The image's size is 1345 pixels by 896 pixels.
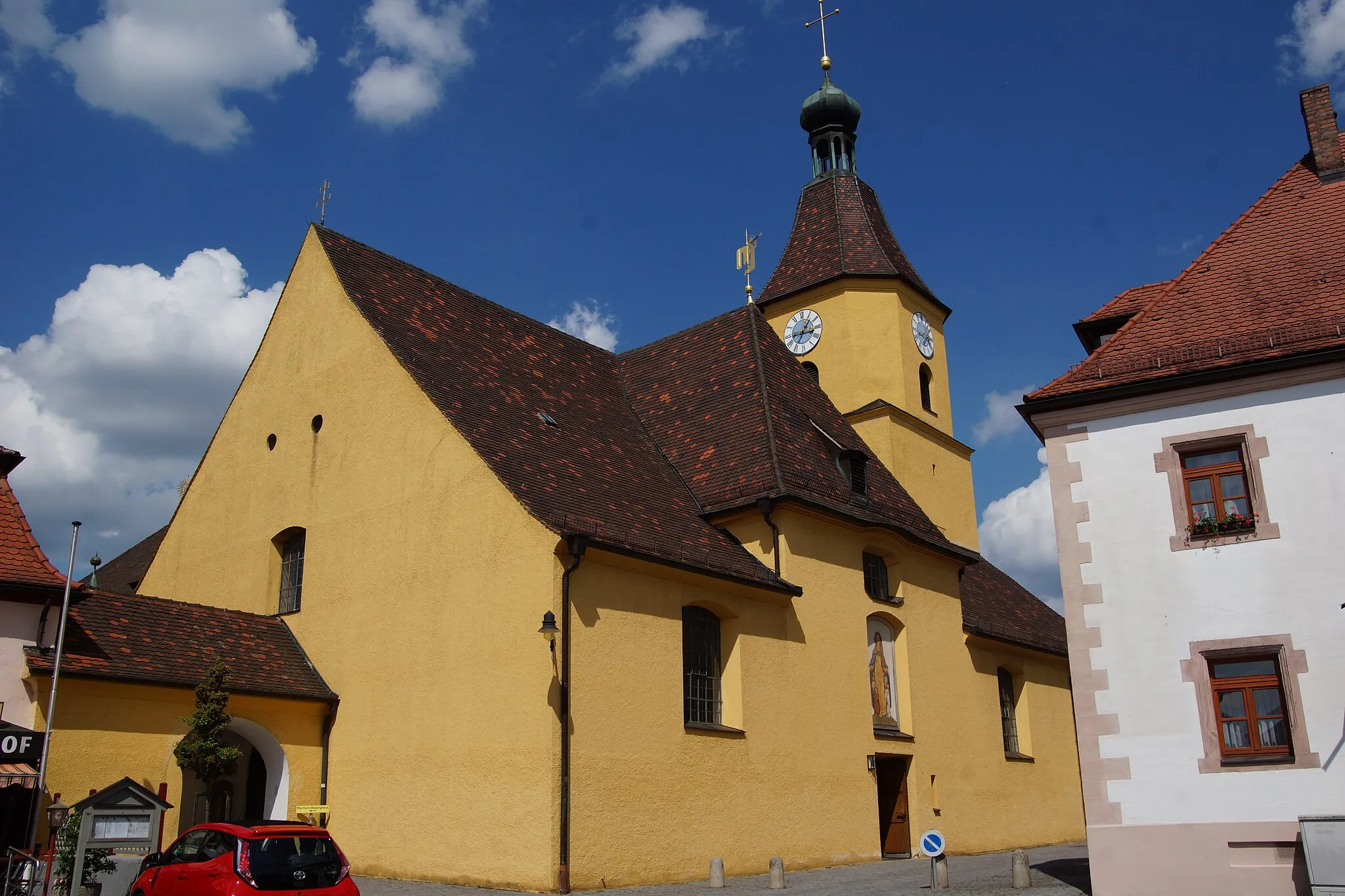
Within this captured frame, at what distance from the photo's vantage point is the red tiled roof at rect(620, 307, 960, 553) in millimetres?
19984

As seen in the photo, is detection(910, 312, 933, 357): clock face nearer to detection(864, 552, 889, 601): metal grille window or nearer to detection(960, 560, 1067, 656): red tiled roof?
detection(960, 560, 1067, 656): red tiled roof

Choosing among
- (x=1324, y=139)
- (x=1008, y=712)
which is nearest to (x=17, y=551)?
(x=1324, y=139)

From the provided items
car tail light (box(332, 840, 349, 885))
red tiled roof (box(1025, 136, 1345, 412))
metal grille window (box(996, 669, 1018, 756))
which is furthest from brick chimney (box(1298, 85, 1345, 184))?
car tail light (box(332, 840, 349, 885))

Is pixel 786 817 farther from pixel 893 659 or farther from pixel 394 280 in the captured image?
pixel 394 280

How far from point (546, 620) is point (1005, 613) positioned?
1629cm

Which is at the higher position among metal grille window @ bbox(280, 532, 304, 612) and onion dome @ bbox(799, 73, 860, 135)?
onion dome @ bbox(799, 73, 860, 135)

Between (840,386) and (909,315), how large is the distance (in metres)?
2.92

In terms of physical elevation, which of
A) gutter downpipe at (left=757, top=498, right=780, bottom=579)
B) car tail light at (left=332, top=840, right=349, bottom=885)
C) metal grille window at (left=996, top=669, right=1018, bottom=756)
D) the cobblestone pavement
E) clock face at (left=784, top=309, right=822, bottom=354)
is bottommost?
the cobblestone pavement

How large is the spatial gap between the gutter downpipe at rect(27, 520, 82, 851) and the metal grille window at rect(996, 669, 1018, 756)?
18.8 m

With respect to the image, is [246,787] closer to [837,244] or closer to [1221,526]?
[1221,526]

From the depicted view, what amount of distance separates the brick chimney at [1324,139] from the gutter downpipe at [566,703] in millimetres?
11562

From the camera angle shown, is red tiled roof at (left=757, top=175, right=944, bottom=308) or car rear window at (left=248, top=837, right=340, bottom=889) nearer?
car rear window at (left=248, top=837, right=340, bottom=889)

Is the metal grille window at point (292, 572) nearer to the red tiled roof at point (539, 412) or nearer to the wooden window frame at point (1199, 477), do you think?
the red tiled roof at point (539, 412)

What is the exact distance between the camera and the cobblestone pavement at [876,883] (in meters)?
14.2
